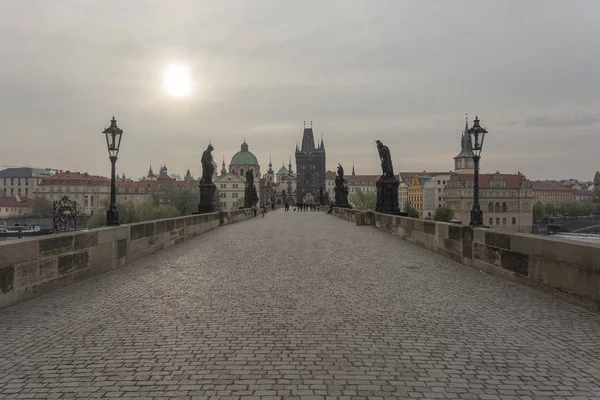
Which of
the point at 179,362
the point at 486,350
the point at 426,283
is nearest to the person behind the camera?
the point at 179,362

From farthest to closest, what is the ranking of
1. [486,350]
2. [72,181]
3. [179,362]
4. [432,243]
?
[72,181]
[432,243]
[486,350]
[179,362]

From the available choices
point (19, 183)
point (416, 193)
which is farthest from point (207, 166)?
point (19, 183)

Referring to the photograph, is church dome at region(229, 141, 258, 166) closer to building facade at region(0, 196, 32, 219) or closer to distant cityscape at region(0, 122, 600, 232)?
distant cityscape at region(0, 122, 600, 232)

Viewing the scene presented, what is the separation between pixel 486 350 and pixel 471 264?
5.79 m

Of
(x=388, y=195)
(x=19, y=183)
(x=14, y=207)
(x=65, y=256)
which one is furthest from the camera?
(x=19, y=183)

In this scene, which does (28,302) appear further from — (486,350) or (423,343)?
(486,350)

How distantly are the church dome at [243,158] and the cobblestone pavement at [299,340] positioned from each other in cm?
15026

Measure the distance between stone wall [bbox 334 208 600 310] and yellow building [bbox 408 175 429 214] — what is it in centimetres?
12506

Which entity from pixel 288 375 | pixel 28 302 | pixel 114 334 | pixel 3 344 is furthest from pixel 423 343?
pixel 28 302

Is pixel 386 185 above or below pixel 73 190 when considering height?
below

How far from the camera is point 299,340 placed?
475 cm

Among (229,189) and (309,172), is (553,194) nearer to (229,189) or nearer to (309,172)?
(309,172)

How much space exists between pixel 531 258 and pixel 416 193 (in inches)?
5241

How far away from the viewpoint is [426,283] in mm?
8031
